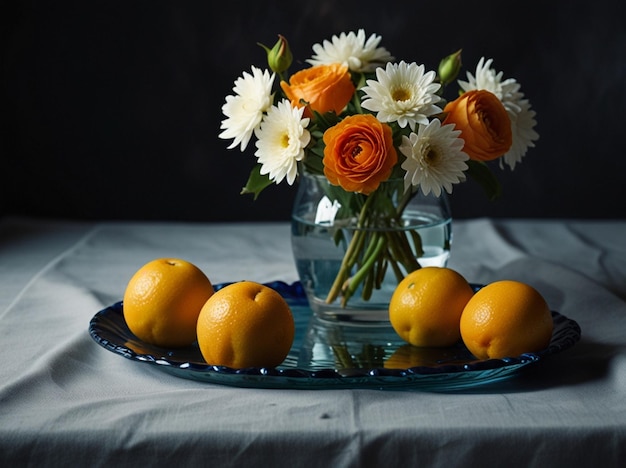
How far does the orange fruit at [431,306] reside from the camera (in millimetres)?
953

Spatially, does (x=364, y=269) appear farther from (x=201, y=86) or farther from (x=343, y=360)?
(x=201, y=86)

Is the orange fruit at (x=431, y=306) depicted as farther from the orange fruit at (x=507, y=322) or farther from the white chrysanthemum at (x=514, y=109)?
the white chrysanthemum at (x=514, y=109)

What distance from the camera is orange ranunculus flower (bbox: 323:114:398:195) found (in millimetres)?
915

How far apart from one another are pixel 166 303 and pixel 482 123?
14.7 inches

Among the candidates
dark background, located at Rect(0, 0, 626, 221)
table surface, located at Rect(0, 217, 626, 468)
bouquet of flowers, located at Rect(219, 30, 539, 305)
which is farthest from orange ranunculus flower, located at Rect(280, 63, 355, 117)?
dark background, located at Rect(0, 0, 626, 221)

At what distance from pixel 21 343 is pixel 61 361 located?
0.37 ft

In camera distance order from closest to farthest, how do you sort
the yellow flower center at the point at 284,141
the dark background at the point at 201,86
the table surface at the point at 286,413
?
the table surface at the point at 286,413, the yellow flower center at the point at 284,141, the dark background at the point at 201,86

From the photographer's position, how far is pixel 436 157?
938 mm

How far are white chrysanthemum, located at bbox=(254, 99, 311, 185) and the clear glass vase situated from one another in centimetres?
10

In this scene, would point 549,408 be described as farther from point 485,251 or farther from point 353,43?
point 485,251

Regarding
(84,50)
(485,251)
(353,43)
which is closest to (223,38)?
(84,50)

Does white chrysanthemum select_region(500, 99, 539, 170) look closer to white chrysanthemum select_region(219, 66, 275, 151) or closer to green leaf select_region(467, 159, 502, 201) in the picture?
green leaf select_region(467, 159, 502, 201)

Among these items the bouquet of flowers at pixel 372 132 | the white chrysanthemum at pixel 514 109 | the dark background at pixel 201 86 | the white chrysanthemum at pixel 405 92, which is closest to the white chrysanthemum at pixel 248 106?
the bouquet of flowers at pixel 372 132

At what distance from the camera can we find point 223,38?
1.87 metres
